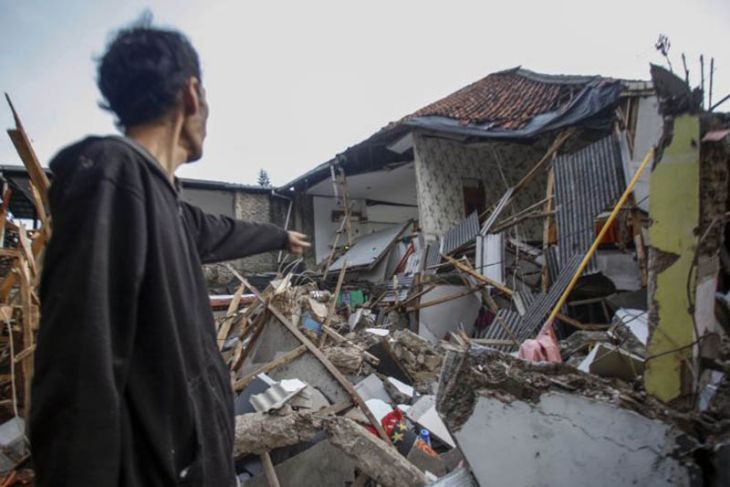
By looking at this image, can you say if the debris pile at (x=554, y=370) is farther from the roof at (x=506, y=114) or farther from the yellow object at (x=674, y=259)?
the roof at (x=506, y=114)

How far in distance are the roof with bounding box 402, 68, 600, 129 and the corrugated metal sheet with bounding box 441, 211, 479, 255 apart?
1823 mm

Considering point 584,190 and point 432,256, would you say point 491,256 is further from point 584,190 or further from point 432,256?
point 432,256

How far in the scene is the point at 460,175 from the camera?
8883mm

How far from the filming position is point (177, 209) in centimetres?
102

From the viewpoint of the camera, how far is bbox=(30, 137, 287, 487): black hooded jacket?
2.30 ft

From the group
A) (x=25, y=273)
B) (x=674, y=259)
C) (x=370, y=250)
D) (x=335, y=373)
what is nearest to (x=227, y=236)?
(x=674, y=259)

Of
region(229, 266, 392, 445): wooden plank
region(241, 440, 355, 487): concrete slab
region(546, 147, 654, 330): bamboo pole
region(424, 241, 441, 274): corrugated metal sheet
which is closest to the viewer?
region(241, 440, 355, 487): concrete slab

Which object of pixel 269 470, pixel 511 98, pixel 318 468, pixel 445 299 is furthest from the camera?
pixel 511 98

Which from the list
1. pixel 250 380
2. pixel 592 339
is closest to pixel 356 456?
pixel 250 380

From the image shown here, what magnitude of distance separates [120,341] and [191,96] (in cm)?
69

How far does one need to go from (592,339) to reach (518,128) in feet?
14.3

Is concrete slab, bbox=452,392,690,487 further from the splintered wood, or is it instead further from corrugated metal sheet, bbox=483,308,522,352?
corrugated metal sheet, bbox=483,308,522,352

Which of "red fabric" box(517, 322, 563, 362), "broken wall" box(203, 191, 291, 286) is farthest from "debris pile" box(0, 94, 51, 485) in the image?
"broken wall" box(203, 191, 291, 286)

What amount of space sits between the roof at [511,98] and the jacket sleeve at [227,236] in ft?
20.5
